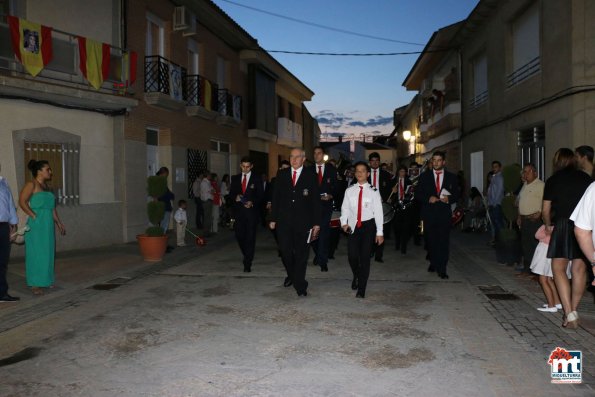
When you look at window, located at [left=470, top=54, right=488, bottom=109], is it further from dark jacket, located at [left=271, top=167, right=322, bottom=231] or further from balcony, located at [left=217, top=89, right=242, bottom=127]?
dark jacket, located at [left=271, top=167, right=322, bottom=231]

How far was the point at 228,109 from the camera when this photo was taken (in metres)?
21.2

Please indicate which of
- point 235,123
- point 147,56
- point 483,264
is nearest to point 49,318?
point 483,264

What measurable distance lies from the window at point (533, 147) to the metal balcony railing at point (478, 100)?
12.2 feet

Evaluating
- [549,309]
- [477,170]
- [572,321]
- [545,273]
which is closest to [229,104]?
[477,170]

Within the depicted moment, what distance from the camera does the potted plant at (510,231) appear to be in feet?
31.0

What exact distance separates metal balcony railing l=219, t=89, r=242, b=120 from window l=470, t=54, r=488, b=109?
906cm

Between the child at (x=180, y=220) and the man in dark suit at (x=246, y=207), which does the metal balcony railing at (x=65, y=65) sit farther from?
the man in dark suit at (x=246, y=207)

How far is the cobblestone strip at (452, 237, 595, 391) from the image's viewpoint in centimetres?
481

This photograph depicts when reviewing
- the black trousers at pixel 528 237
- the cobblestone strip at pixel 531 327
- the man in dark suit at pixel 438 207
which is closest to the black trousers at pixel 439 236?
the man in dark suit at pixel 438 207

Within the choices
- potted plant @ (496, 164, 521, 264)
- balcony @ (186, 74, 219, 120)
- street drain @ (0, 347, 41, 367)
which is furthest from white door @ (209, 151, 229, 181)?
street drain @ (0, 347, 41, 367)

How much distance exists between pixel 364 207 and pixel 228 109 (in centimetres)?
1488

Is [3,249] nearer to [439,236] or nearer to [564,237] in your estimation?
[439,236]

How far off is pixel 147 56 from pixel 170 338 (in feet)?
38.8

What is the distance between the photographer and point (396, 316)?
6.11 metres
